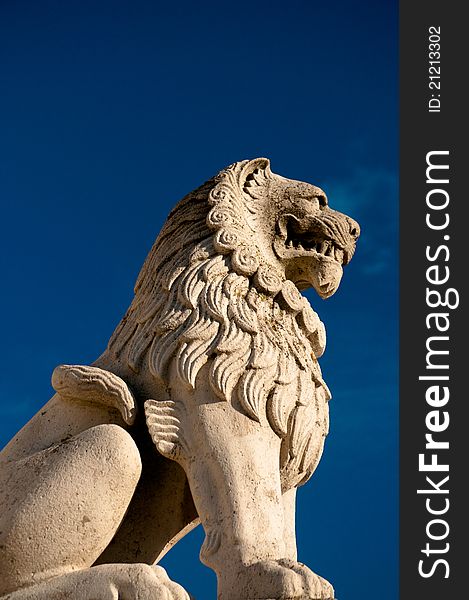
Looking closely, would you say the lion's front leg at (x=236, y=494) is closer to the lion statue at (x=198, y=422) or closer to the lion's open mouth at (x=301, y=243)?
the lion statue at (x=198, y=422)

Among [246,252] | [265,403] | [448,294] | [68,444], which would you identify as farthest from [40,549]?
[448,294]

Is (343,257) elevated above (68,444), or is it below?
above

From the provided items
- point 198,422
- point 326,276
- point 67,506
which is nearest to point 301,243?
point 326,276

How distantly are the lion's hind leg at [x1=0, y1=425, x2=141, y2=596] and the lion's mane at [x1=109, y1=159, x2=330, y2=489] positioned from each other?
554 millimetres

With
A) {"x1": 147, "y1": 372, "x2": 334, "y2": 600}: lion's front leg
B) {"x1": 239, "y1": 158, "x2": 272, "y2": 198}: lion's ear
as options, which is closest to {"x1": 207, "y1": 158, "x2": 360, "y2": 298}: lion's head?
{"x1": 239, "y1": 158, "x2": 272, "y2": 198}: lion's ear

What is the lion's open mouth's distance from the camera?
19.5 feet

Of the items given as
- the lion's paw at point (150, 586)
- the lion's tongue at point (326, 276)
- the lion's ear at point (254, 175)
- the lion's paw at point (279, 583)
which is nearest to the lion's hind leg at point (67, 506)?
the lion's paw at point (150, 586)

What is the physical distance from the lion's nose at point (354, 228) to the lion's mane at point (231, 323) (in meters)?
0.56

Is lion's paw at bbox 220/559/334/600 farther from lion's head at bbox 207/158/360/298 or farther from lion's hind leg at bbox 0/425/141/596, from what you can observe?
lion's head at bbox 207/158/360/298

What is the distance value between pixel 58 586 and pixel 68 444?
71 centimetres

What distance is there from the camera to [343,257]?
20.0ft

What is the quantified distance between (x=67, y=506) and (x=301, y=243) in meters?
2.20

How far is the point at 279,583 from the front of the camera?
14.6ft

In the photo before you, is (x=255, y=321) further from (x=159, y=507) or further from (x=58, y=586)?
(x=58, y=586)
